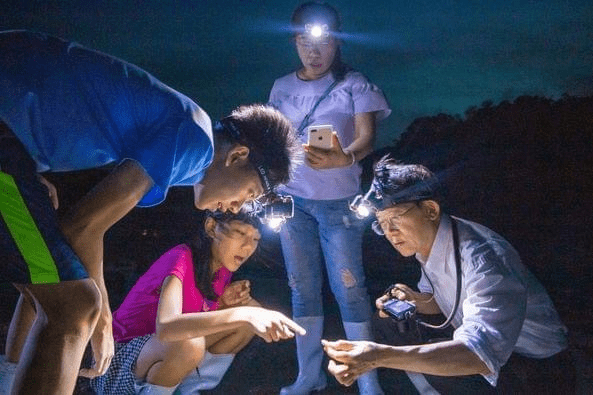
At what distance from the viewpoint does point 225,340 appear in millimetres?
3238

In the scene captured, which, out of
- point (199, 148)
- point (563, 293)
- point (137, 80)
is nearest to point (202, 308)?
point (199, 148)

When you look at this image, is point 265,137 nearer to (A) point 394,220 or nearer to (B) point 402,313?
(A) point 394,220

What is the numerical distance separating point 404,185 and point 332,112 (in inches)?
39.5

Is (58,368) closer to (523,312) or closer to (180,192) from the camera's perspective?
(523,312)

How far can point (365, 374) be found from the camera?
3.30 m

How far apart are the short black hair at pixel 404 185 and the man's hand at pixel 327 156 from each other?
0.50 m

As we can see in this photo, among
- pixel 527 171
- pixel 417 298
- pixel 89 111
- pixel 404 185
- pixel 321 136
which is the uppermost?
pixel 89 111

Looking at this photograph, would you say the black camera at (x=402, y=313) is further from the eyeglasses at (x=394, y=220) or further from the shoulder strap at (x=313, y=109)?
the shoulder strap at (x=313, y=109)

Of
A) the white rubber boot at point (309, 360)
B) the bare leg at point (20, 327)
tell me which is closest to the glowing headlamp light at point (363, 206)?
the white rubber boot at point (309, 360)

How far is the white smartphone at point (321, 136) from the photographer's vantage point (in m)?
3.45

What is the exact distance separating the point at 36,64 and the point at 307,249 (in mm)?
2283

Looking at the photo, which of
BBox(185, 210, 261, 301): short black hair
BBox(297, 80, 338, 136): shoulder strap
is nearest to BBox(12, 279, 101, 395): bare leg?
BBox(185, 210, 261, 301): short black hair

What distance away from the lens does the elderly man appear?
2.37 m

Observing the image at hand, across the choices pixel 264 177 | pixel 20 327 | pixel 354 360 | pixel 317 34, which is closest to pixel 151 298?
pixel 20 327
